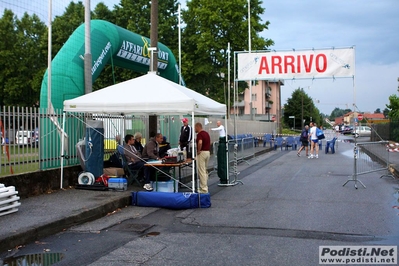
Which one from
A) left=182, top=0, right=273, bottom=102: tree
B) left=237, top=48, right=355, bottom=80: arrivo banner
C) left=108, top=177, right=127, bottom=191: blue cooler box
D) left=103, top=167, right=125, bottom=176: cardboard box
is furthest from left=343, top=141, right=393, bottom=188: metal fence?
left=182, top=0, right=273, bottom=102: tree

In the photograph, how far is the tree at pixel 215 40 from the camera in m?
38.3

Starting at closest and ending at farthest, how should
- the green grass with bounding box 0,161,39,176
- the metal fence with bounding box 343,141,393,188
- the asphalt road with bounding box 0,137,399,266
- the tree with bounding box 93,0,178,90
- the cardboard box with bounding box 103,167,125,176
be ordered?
the asphalt road with bounding box 0,137,399,266, the green grass with bounding box 0,161,39,176, the cardboard box with bounding box 103,167,125,176, the metal fence with bounding box 343,141,393,188, the tree with bounding box 93,0,178,90

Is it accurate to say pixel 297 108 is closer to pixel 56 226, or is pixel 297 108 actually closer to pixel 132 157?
pixel 132 157

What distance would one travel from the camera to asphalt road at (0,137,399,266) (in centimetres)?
636

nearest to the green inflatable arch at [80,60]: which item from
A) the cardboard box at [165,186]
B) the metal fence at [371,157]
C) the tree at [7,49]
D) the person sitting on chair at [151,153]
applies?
the person sitting on chair at [151,153]

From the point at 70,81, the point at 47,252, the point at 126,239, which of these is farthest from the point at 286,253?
the point at 70,81

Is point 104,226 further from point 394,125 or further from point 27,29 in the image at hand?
point 27,29

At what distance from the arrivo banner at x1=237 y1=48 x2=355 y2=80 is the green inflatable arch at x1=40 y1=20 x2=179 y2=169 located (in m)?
4.79

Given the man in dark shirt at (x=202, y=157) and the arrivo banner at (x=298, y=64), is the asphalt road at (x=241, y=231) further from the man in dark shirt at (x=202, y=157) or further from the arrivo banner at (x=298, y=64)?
the arrivo banner at (x=298, y=64)

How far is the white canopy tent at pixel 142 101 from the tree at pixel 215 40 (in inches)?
1070

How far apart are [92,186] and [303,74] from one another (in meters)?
10.8

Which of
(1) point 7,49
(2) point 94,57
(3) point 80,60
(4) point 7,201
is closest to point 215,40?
(1) point 7,49

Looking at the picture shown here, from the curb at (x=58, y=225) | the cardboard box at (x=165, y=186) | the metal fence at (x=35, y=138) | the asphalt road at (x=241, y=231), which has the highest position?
the metal fence at (x=35, y=138)

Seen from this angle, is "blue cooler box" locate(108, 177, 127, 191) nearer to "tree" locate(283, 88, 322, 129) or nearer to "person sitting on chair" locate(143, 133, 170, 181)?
"person sitting on chair" locate(143, 133, 170, 181)
